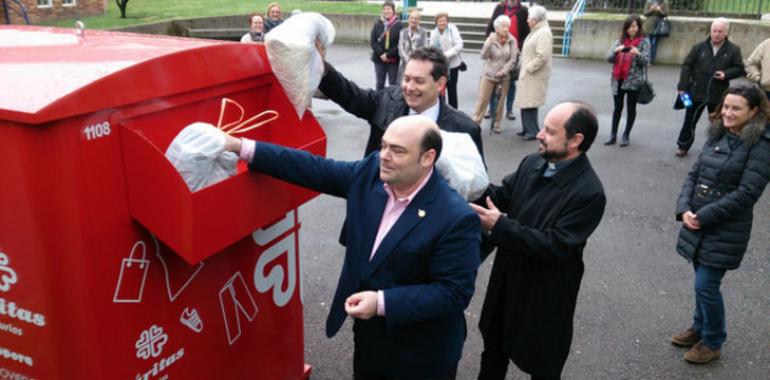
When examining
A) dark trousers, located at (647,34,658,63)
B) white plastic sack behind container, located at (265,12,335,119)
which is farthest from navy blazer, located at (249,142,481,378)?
dark trousers, located at (647,34,658,63)

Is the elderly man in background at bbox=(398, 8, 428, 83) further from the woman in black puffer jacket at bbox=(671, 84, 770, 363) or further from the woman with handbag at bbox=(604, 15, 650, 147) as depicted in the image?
the woman in black puffer jacket at bbox=(671, 84, 770, 363)

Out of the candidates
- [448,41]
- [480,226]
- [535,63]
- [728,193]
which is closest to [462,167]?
[480,226]

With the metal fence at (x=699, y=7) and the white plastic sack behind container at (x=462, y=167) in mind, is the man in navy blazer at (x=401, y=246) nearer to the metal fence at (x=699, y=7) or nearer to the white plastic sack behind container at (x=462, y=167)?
the white plastic sack behind container at (x=462, y=167)

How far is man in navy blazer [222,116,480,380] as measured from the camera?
7.56 feet

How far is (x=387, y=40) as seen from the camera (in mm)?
10352

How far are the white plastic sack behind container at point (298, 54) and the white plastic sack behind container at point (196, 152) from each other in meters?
0.55

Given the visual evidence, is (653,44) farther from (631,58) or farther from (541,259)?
(541,259)

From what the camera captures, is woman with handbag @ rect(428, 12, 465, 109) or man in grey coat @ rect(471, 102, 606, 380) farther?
woman with handbag @ rect(428, 12, 465, 109)

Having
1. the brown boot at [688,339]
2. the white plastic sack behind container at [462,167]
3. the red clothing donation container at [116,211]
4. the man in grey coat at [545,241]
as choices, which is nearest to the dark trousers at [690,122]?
the brown boot at [688,339]

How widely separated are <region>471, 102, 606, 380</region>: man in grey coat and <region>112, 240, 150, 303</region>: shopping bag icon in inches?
53.3

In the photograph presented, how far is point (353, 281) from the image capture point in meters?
2.54

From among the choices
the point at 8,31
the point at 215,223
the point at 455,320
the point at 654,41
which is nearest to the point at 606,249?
the point at 455,320

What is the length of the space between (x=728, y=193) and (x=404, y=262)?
7.42ft

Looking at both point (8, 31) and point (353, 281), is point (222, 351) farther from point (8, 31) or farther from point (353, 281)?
point (8, 31)
